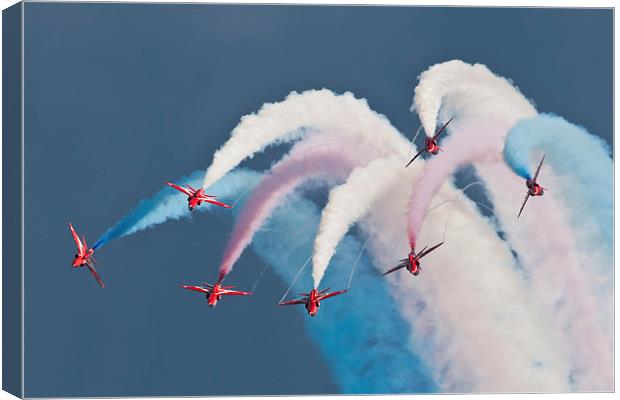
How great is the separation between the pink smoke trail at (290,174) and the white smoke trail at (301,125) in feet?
0.76

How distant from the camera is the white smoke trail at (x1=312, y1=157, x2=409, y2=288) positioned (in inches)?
1502

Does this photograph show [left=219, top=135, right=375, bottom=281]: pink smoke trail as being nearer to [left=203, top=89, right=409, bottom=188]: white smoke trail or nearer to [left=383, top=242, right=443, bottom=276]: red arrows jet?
[left=203, top=89, right=409, bottom=188]: white smoke trail

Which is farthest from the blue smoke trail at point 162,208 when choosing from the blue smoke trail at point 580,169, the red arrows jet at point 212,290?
the blue smoke trail at point 580,169

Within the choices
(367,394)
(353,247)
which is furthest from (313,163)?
(367,394)

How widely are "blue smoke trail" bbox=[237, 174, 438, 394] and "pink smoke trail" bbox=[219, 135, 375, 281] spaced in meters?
0.21

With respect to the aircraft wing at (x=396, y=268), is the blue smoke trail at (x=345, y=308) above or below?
below

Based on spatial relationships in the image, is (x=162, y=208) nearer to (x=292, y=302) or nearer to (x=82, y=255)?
(x=82, y=255)

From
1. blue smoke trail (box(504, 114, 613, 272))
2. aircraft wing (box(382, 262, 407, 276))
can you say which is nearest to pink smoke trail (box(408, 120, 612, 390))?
blue smoke trail (box(504, 114, 613, 272))

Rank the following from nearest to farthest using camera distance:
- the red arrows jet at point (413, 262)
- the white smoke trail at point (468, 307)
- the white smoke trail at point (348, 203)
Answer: the white smoke trail at point (348, 203) → the red arrows jet at point (413, 262) → the white smoke trail at point (468, 307)

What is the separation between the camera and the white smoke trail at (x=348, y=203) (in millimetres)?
38156

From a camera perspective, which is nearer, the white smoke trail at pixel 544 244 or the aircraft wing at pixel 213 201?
the aircraft wing at pixel 213 201

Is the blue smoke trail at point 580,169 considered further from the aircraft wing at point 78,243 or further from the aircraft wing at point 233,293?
the aircraft wing at point 78,243

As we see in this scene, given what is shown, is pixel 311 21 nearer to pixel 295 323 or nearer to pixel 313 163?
pixel 313 163

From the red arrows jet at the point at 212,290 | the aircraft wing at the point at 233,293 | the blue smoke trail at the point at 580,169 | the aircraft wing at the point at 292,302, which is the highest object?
the blue smoke trail at the point at 580,169
